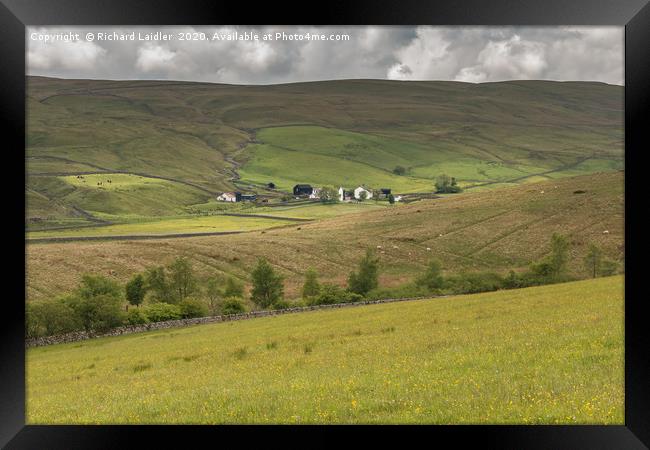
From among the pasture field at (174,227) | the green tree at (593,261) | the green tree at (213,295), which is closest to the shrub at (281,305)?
the green tree at (213,295)

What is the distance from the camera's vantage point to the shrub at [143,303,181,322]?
52062 millimetres

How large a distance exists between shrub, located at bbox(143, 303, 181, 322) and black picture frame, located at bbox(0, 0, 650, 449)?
4000 cm

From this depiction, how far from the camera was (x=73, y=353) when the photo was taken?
3784cm

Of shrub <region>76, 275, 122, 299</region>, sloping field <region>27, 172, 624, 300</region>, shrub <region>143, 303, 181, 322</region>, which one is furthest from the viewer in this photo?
sloping field <region>27, 172, 624, 300</region>

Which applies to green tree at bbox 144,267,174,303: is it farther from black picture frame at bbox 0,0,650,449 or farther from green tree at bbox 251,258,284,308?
black picture frame at bbox 0,0,650,449

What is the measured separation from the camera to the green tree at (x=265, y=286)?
2458 inches

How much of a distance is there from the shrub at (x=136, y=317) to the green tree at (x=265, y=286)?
1387 cm

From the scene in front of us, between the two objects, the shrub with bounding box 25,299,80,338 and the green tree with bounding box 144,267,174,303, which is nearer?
the shrub with bounding box 25,299,80,338

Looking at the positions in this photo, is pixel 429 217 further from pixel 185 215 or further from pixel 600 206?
pixel 185 215

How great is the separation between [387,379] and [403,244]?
3717 inches

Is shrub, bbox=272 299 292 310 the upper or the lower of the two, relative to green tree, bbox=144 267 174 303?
lower

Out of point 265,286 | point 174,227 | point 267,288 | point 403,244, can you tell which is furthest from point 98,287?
point 174,227

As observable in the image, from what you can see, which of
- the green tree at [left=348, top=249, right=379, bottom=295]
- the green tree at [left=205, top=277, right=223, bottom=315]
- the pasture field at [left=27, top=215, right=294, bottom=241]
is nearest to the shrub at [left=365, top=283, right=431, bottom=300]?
the green tree at [left=348, top=249, right=379, bottom=295]

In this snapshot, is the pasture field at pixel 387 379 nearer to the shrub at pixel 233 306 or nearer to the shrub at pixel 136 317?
the shrub at pixel 136 317
